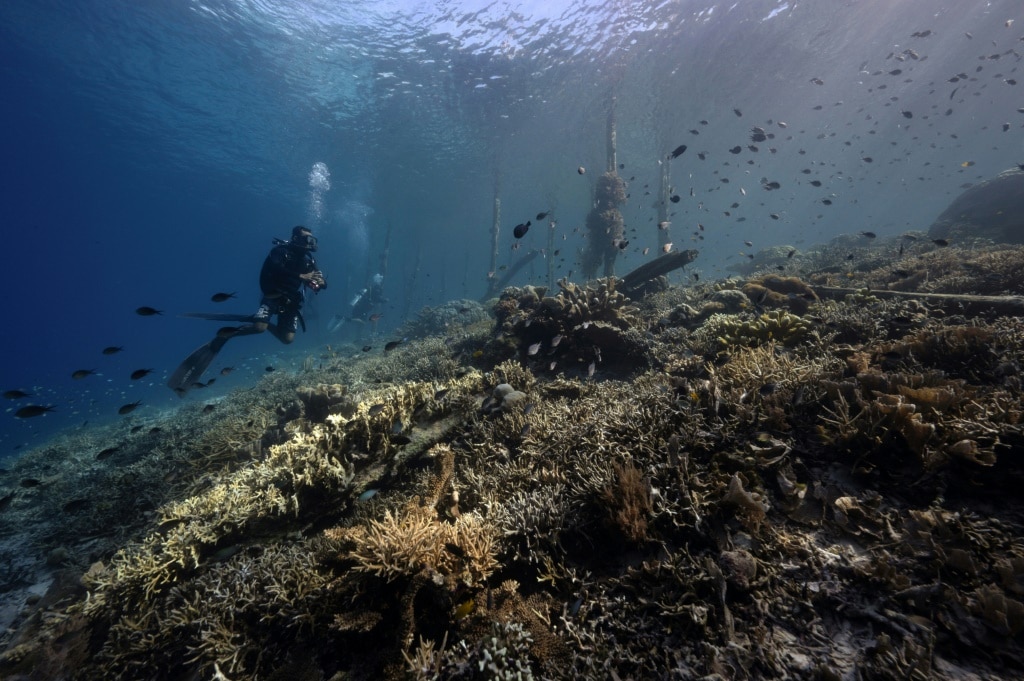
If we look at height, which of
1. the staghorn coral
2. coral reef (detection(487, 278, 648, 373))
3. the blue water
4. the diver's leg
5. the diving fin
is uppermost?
the blue water

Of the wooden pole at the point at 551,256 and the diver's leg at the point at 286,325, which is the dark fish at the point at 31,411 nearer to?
the diver's leg at the point at 286,325

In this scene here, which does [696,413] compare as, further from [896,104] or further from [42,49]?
[896,104]

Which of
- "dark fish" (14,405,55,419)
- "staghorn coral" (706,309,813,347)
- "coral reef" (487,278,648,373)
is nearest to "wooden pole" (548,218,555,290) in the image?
"coral reef" (487,278,648,373)

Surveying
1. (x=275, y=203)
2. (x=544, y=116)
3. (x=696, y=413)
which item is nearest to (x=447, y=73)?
(x=544, y=116)

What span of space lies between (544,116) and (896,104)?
38.5 m

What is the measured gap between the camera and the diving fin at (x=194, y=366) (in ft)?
33.6

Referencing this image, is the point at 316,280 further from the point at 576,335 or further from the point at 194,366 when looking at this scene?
the point at 576,335

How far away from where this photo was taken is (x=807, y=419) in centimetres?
370

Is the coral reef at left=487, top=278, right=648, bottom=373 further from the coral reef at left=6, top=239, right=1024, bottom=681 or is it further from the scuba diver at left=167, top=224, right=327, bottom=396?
the scuba diver at left=167, top=224, right=327, bottom=396

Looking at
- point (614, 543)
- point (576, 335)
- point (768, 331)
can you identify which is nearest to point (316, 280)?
point (576, 335)

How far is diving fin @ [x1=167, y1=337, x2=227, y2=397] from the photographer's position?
10.2 meters

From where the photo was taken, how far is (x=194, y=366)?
35.2 ft

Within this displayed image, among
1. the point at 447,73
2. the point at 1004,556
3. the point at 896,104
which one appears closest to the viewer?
the point at 1004,556

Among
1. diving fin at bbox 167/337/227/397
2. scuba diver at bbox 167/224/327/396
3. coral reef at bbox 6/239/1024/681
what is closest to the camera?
coral reef at bbox 6/239/1024/681
